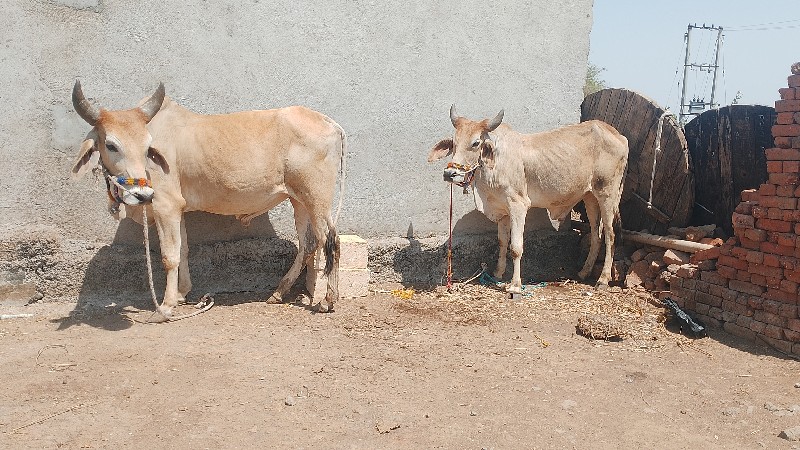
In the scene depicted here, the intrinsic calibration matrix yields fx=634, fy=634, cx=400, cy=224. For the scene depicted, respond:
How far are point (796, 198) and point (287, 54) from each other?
4575 millimetres

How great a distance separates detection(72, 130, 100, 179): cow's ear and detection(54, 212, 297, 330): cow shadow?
2.99 ft

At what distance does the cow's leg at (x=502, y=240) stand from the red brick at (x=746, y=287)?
90.6 inches

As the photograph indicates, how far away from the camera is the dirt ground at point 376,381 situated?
355 cm

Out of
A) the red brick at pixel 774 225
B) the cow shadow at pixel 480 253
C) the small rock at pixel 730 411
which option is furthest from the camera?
the cow shadow at pixel 480 253

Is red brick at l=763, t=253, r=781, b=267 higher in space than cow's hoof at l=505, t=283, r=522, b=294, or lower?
higher

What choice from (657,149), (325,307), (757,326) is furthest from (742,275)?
(325,307)

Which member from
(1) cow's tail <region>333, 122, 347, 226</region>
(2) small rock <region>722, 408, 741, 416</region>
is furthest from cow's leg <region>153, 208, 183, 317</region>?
(2) small rock <region>722, 408, 741, 416</region>

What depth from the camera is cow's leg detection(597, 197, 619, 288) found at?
704cm

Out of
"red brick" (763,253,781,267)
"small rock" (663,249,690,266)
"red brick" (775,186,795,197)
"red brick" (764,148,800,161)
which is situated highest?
"red brick" (764,148,800,161)

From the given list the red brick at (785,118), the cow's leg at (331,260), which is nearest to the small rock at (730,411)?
the red brick at (785,118)

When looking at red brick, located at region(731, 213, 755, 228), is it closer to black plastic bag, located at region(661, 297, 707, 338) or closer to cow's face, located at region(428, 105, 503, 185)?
black plastic bag, located at region(661, 297, 707, 338)

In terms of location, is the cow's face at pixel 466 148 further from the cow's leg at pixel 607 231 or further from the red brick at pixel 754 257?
the red brick at pixel 754 257

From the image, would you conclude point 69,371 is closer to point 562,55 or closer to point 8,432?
point 8,432

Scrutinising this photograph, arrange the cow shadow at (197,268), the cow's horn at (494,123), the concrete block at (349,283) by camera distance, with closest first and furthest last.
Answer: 1. the cow shadow at (197,268)
2. the concrete block at (349,283)
3. the cow's horn at (494,123)
